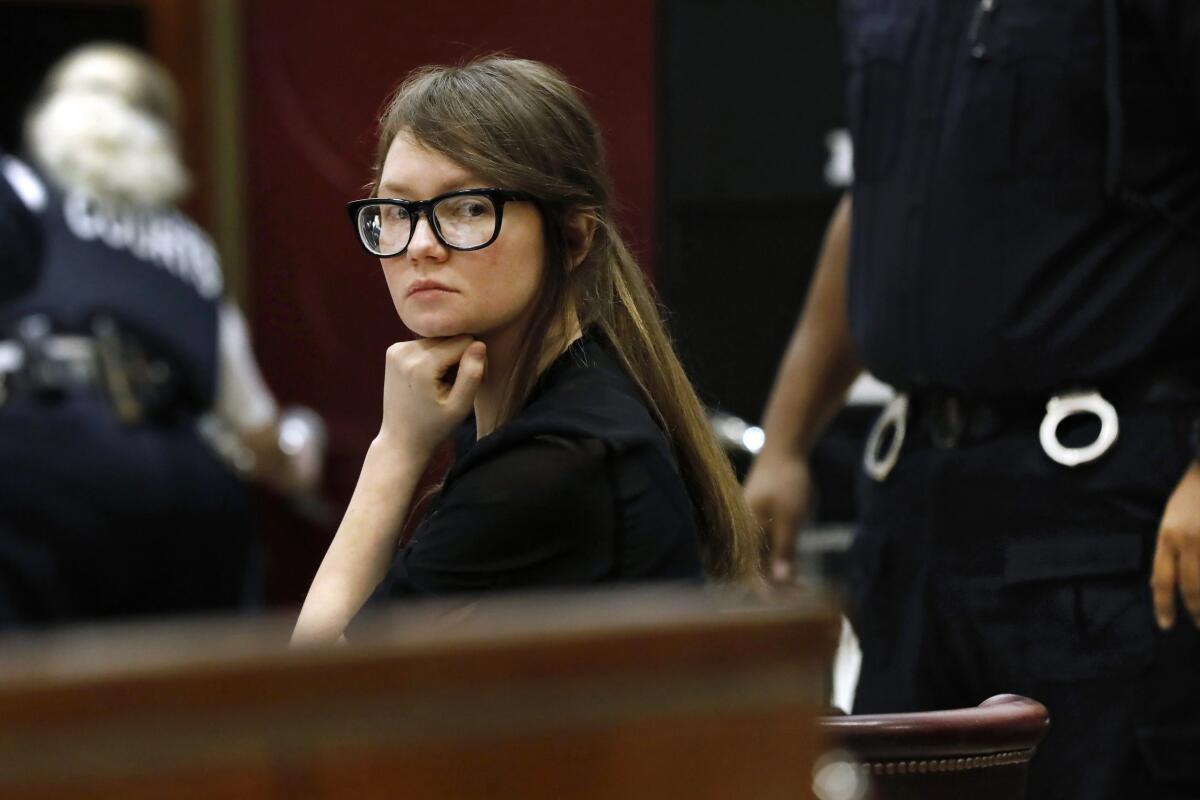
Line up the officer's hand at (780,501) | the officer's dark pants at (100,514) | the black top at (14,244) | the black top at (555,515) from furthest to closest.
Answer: the officer's dark pants at (100,514), the black top at (14,244), the officer's hand at (780,501), the black top at (555,515)

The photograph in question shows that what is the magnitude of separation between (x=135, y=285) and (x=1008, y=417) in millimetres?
2279

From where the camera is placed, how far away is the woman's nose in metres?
1.47

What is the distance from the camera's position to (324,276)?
4676 millimetres

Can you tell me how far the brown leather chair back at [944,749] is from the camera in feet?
4.54

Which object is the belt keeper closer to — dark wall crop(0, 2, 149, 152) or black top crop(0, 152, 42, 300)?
black top crop(0, 152, 42, 300)

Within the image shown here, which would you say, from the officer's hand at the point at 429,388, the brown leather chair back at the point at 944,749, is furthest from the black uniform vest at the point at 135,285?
the brown leather chair back at the point at 944,749

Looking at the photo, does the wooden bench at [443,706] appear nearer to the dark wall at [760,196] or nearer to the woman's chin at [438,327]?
the woman's chin at [438,327]

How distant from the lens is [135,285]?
380 centimetres

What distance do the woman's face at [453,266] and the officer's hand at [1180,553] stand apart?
26.7 inches

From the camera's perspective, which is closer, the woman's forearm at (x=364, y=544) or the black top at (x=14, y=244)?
the woman's forearm at (x=364, y=544)

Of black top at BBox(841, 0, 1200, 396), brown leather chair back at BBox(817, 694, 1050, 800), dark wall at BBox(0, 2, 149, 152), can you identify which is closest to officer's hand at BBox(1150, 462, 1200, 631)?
black top at BBox(841, 0, 1200, 396)

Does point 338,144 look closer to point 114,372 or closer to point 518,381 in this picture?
point 114,372

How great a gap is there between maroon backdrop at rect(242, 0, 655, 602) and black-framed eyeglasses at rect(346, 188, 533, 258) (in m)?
2.85

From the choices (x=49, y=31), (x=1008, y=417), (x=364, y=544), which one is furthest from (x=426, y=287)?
(x=49, y=31)
